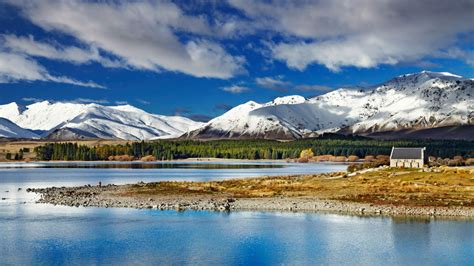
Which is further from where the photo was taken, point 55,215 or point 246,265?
point 55,215

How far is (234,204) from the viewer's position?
7419cm

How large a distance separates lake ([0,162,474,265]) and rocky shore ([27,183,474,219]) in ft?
12.6

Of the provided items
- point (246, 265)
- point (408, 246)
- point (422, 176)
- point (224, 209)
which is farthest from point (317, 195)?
point (246, 265)

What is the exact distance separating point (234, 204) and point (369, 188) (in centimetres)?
2437

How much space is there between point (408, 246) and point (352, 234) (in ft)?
20.2

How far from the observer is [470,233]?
54062mm

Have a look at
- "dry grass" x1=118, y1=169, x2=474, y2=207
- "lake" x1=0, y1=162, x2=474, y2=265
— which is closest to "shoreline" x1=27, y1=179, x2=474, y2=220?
"dry grass" x1=118, y1=169, x2=474, y2=207

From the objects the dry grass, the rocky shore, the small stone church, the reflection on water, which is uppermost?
the small stone church

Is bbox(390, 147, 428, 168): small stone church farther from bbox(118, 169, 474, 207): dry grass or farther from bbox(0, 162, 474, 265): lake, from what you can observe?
bbox(0, 162, 474, 265): lake

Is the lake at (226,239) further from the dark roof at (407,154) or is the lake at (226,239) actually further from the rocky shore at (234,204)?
the dark roof at (407,154)

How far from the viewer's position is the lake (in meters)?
43.7

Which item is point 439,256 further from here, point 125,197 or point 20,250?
point 125,197

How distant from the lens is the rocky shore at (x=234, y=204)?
66.2 metres

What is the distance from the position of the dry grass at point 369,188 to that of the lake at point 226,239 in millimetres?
13736
